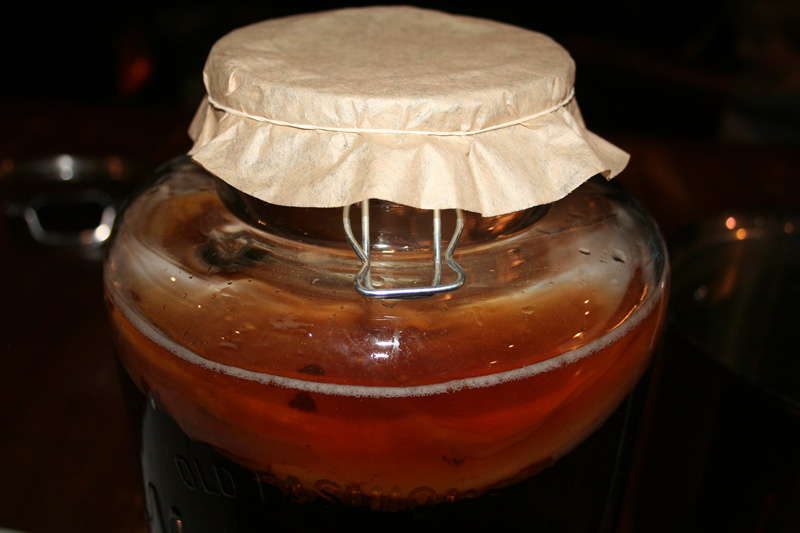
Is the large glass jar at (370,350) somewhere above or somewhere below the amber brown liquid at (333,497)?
above

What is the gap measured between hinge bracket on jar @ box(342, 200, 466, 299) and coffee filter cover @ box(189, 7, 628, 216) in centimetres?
2

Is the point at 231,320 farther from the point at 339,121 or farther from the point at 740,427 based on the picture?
the point at 740,427

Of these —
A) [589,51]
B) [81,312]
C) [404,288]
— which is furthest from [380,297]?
[589,51]

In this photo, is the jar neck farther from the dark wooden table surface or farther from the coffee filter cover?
the dark wooden table surface

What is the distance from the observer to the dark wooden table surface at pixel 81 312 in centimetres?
47

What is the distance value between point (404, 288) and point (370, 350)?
32 millimetres

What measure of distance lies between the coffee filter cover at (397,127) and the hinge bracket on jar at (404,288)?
0.06 feet

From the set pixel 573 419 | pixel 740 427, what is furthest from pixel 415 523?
pixel 740 427

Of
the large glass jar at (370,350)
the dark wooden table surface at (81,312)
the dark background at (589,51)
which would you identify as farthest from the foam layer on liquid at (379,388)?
the dark background at (589,51)

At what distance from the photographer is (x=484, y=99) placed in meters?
0.30

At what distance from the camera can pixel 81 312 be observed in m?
0.62

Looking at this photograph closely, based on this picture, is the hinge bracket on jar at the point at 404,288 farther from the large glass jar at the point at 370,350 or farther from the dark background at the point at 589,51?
the dark background at the point at 589,51

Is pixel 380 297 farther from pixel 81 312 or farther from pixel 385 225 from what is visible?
pixel 81 312

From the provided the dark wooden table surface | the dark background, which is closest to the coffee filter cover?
the dark wooden table surface
